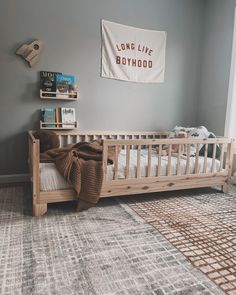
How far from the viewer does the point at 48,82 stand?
310 cm

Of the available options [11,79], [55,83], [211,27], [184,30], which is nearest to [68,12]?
[55,83]

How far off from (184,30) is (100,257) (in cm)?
348

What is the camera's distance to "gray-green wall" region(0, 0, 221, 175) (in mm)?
3031

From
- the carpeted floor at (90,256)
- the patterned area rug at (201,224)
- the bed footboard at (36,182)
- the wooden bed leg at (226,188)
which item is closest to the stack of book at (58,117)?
the bed footboard at (36,182)

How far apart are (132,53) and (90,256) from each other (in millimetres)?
2807

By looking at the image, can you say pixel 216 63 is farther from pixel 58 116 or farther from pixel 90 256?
pixel 90 256

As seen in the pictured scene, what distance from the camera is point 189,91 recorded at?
398cm

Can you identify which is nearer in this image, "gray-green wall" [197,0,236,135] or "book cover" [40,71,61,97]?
"book cover" [40,71,61,97]

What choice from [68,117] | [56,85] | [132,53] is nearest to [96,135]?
[68,117]

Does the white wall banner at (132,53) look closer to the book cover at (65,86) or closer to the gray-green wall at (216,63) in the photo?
the book cover at (65,86)

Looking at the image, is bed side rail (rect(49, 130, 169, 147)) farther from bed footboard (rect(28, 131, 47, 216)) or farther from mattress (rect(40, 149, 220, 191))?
bed footboard (rect(28, 131, 47, 216))

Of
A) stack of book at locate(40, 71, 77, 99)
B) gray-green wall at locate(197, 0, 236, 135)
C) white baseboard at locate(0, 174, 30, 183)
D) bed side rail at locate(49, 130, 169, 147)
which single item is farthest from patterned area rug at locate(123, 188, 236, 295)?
stack of book at locate(40, 71, 77, 99)

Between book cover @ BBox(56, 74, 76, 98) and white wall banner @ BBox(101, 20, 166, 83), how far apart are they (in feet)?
1.48

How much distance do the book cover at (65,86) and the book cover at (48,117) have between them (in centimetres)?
22
